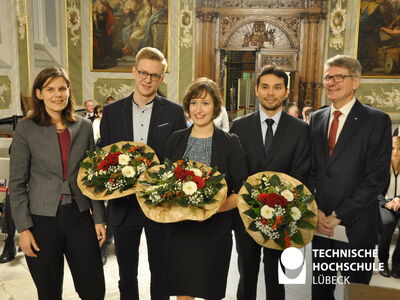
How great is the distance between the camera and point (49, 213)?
2.51 m

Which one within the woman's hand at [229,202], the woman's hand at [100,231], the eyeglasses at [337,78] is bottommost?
the woman's hand at [100,231]

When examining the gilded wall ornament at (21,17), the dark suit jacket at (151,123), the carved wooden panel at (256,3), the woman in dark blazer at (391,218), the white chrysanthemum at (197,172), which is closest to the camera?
the white chrysanthemum at (197,172)

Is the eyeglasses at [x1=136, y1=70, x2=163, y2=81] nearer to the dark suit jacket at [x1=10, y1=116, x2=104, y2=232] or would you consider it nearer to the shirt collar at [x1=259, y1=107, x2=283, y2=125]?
the dark suit jacket at [x1=10, y1=116, x2=104, y2=232]

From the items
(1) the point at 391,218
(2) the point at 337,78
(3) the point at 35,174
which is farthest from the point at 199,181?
(1) the point at 391,218

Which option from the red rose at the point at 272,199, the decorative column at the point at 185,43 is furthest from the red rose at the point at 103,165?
the decorative column at the point at 185,43

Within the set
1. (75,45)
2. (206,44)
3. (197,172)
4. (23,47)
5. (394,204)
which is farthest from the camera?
(75,45)

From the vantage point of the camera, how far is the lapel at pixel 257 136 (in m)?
2.88

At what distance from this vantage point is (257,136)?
9.52 ft

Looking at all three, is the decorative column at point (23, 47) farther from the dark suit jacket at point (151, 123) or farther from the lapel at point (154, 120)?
the lapel at point (154, 120)

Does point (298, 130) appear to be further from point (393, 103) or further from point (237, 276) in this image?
point (393, 103)

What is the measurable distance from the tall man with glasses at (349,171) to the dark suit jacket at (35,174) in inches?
69.5

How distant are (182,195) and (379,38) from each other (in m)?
11.4

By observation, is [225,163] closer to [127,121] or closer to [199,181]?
[199,181]

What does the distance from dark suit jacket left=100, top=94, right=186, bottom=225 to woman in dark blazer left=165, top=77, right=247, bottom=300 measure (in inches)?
9.9
